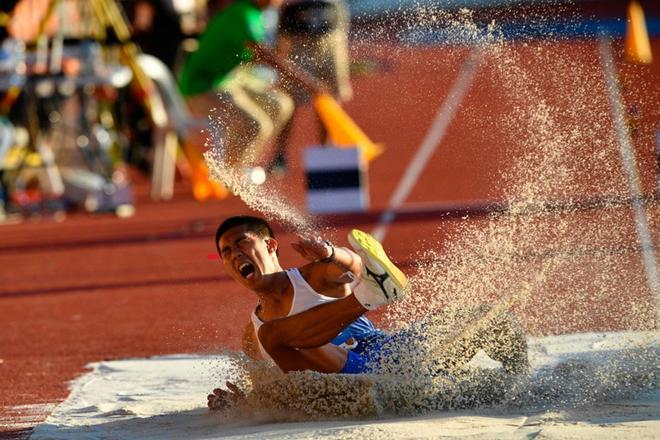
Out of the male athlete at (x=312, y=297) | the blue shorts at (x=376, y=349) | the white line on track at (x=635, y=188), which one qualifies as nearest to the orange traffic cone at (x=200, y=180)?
the white line on track at (x=635, y=188)

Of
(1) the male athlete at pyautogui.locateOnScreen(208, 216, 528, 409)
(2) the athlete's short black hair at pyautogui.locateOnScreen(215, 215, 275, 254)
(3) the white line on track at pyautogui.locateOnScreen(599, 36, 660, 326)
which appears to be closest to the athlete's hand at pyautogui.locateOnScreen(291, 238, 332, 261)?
(1) the male athlete at pyautogui.locateOnScreen(208, 216, 528, 409)

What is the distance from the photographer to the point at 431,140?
21859 millimetres

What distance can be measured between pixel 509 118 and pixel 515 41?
636 millimetres

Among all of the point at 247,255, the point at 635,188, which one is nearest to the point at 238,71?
the point at 635,188

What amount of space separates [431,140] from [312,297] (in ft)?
55.3

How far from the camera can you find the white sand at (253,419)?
4449mm

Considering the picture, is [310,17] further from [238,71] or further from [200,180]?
[200,180]

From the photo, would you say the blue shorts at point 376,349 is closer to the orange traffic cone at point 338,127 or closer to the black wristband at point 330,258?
the black wristband at point 330,258

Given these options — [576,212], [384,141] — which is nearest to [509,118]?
[576,212]

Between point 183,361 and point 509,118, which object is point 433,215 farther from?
point 183,361

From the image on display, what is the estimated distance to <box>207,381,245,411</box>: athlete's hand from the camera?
5273 mm

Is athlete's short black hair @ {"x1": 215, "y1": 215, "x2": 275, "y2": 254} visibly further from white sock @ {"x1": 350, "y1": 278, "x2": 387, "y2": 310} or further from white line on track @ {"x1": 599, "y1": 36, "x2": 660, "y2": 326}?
white line on track @ {"x1": 599, "y1": 36, "x2": 660, "y2": 326}

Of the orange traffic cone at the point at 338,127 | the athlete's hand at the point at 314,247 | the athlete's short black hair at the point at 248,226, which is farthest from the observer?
the orange traffic cone at the point at 338,127

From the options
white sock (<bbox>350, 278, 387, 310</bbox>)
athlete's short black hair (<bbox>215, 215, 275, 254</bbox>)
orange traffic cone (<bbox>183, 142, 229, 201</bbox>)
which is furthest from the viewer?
orange traffic cone (<bbox>183, 142, 229, 201</bbox>)
